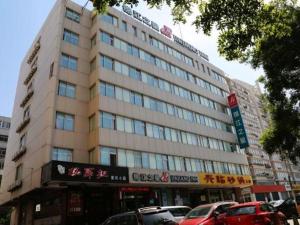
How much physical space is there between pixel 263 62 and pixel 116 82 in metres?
13.8

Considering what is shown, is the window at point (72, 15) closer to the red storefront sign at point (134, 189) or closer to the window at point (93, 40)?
the window at point (93, 40)

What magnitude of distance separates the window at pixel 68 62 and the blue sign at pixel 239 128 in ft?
81.4

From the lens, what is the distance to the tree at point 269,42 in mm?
9953

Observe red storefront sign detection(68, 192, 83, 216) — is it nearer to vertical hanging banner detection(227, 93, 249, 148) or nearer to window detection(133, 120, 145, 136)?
window detection(133, 120, 145, 136)

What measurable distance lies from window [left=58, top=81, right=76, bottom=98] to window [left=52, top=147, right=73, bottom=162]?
493 cm

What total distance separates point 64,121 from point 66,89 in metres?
3.06

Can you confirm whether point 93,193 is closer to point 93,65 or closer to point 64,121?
point 64,121

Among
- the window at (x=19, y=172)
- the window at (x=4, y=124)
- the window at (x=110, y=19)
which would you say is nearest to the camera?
the window at (x=19, y=172)

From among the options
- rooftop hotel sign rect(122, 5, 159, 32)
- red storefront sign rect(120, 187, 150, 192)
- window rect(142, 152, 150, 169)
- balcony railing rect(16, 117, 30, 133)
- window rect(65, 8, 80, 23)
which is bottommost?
red storefront sign rect(120, 187, 150, 192)

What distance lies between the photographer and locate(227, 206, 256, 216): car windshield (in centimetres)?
1183

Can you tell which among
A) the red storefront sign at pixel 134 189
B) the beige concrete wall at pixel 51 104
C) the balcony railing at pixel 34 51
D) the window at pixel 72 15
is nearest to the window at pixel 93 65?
the beige concrete wall at pixel 51 104

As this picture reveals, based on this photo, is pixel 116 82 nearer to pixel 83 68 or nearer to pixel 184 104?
pixel 83 68

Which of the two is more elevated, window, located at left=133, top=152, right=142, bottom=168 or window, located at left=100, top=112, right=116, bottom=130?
window, located at left=100, top=112, right=116, bottom=130

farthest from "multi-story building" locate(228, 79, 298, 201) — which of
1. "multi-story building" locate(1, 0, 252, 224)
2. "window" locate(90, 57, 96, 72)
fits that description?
"window" locate(90, 57, 96, 72)
